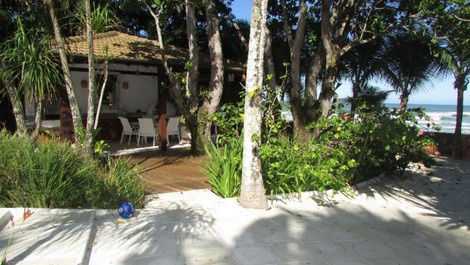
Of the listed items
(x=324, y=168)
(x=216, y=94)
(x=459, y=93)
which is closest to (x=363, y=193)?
(x=324, y=168)

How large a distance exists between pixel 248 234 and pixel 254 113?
1553 millimetres

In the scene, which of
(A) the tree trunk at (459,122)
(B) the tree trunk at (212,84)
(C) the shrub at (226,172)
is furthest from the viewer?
(A) the tree trunk at (459,122)

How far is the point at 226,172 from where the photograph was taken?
525 centimetres

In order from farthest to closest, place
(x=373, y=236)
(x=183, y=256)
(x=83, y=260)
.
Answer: (x=373, y=236), (x=183, y=256), (x=83, y=260)

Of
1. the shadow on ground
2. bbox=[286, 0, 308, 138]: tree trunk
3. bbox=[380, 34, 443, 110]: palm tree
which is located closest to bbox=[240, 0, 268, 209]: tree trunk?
the shadow on ground

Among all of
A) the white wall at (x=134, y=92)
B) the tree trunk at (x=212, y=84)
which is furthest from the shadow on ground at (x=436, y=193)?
the white wall at (x=134, y=92)

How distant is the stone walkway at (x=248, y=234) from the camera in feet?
11.2

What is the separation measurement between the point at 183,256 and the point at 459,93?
10764 mm

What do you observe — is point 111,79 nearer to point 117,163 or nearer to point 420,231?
point 117,163

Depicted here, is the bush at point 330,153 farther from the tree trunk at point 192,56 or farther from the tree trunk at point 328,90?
the tree trunk at point 192,56

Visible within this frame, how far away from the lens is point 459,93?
10844mm

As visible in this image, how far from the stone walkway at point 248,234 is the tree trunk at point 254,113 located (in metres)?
0.23

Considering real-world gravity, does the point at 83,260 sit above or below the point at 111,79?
below

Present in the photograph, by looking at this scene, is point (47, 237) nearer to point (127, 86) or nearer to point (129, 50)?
point (129, 50)
